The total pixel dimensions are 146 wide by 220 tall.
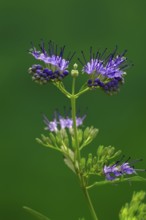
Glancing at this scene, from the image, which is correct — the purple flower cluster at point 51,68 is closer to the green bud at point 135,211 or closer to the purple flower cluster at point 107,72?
the purple flower cluster at point 107,72

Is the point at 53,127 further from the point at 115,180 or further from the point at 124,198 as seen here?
the point at 124,198

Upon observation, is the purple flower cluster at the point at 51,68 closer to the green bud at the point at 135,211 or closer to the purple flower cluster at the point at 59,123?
the purple flower cluster at the point at 59,123

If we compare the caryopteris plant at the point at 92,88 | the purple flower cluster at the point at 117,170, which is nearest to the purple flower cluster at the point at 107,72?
the caryopteris plant at the point at 92,88

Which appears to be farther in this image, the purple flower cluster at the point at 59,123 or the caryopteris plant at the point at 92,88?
the purple flower cluster at the point at 59,123

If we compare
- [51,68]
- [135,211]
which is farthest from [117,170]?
[51,68]

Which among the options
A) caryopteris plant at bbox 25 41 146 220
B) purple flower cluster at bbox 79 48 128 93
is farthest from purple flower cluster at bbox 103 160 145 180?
purple flower cluster at bbox 79 48 128 93

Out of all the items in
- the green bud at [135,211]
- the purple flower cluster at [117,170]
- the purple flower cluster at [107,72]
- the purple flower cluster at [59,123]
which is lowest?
the green bud at [135,211]

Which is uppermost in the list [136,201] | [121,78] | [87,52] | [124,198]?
[87,52]

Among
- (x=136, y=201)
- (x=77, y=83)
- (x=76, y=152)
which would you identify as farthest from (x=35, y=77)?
(x=77, y=83)

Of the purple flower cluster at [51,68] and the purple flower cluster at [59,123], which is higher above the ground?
the purple flower cluster at [51,68]
